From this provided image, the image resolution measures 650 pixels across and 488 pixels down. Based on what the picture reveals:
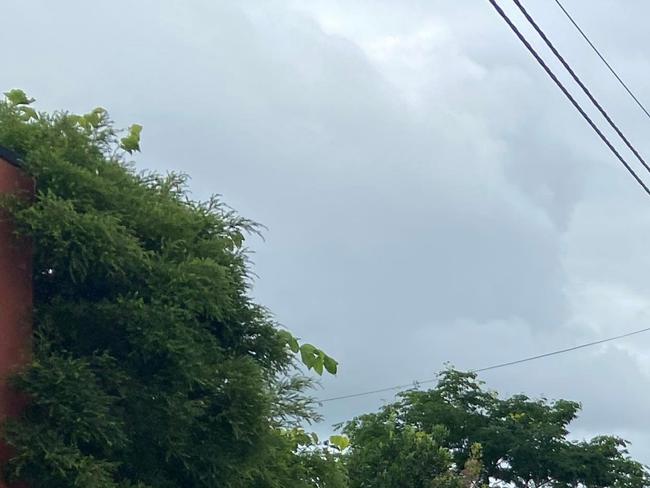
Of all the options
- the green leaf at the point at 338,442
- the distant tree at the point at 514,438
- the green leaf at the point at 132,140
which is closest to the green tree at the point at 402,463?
the distant tree at the point at 514,438

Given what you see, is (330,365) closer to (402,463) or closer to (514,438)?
(402,463)

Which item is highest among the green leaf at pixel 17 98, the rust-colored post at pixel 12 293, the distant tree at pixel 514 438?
the distant tree at pixel 514 438

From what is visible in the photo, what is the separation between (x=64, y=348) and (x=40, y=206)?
98 centimetres

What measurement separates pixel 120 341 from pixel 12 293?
2.62 feet

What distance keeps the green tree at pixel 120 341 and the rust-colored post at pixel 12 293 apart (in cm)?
9

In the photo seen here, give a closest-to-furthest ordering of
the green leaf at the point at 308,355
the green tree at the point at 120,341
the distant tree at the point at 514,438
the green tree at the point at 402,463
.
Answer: the green tree at the point at 120,341 → the green leaf at the point at 308,355 → the green tree at the point at 402,463 → the distant tree at the point at 514,438

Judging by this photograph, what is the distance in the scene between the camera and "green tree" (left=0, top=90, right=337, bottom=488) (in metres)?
7.36

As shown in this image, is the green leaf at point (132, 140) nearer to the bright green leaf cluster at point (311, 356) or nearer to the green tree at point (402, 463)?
the bright green leaf cluster at point (311, 356)

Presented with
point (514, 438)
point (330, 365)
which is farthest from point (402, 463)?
point (330, 365)

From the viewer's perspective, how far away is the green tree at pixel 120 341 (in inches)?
290

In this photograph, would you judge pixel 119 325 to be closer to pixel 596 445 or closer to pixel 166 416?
pixel 166 416

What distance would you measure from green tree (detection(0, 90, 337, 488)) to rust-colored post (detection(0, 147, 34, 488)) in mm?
86

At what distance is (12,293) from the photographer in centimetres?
775

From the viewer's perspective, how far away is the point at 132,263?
7.84m
